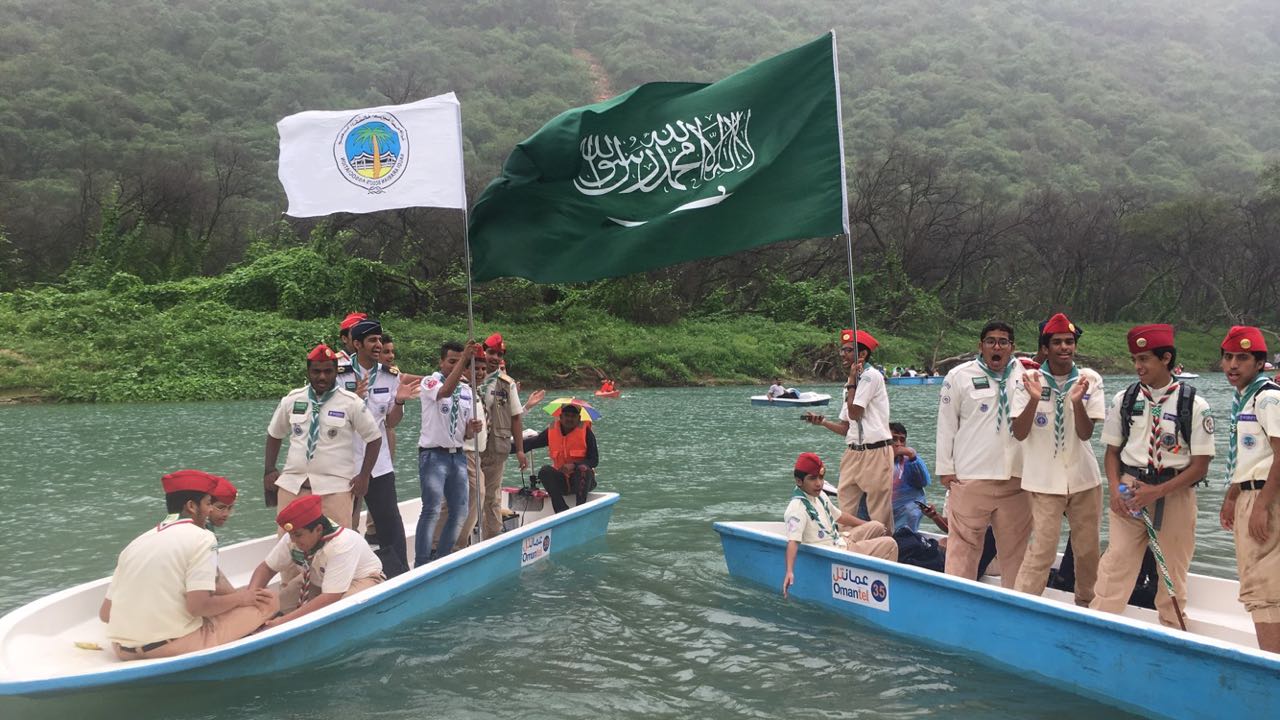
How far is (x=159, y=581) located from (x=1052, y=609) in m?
4.73

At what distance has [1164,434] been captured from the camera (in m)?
5.24

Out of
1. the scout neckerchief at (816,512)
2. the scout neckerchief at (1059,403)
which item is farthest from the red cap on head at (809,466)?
the scout neckerchief at (1059,403)

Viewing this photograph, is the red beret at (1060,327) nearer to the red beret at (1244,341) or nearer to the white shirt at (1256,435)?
the red beret at (1244,341)

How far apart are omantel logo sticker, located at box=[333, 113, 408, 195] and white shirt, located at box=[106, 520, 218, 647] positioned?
308 cm

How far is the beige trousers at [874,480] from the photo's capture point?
25.0 ft

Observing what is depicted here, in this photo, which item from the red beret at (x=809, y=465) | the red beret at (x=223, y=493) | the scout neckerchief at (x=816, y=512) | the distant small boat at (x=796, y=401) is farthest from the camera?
the distant small boat at (x=796, y=401)

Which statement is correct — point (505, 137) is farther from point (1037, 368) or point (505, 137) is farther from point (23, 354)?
point (1037, 368)

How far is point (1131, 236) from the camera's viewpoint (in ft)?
179

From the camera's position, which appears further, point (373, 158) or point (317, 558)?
point (373, 158)

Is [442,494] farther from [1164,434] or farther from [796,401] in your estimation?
[796,401]

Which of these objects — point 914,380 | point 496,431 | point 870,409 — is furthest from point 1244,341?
point 914,380

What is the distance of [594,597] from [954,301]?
1945 inches

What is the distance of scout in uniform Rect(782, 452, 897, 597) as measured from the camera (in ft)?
22.2

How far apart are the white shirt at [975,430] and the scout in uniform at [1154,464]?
2.35ft
